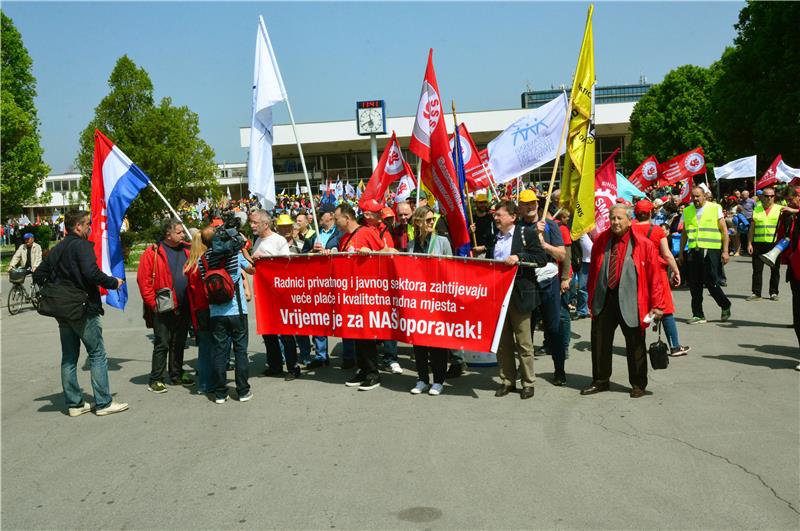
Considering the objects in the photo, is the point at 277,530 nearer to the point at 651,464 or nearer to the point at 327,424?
the point at 327,424

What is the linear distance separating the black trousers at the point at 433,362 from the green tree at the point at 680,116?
2135 inches

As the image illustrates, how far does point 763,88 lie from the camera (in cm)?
3384

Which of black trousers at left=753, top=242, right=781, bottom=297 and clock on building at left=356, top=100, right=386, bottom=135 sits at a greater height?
clock on building at left=356, top=100, right=386, bottom=135

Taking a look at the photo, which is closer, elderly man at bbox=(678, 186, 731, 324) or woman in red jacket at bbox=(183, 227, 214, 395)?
woman in red jacket at bbox=(183, 227, 214, 395)

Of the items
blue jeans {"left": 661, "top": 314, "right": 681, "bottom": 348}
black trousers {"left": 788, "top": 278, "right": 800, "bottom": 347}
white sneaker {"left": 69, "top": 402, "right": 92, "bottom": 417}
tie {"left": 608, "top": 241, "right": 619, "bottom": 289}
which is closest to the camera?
tie {"left": 608, "top": 241, "right": 619, "bottom": 289}

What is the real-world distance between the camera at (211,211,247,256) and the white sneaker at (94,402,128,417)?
177 centimetres

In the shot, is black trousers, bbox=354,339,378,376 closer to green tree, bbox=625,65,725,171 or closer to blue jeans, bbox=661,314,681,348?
blue jeans, bbox=661,314,681,348

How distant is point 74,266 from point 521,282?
4200mm

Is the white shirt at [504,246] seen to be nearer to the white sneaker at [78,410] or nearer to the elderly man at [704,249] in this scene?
the white sneaker at [78,410]

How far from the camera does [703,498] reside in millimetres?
4562

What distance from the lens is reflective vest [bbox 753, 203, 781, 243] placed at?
1290 centimetres

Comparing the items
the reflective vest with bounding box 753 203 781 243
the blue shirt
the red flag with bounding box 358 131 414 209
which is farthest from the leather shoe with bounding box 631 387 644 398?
the red flag with bounding box 358 131 414 209

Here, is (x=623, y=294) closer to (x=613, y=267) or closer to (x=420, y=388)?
(x=613, y=267)

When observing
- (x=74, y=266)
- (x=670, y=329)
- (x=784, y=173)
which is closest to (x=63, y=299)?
(x=74, y=266)
